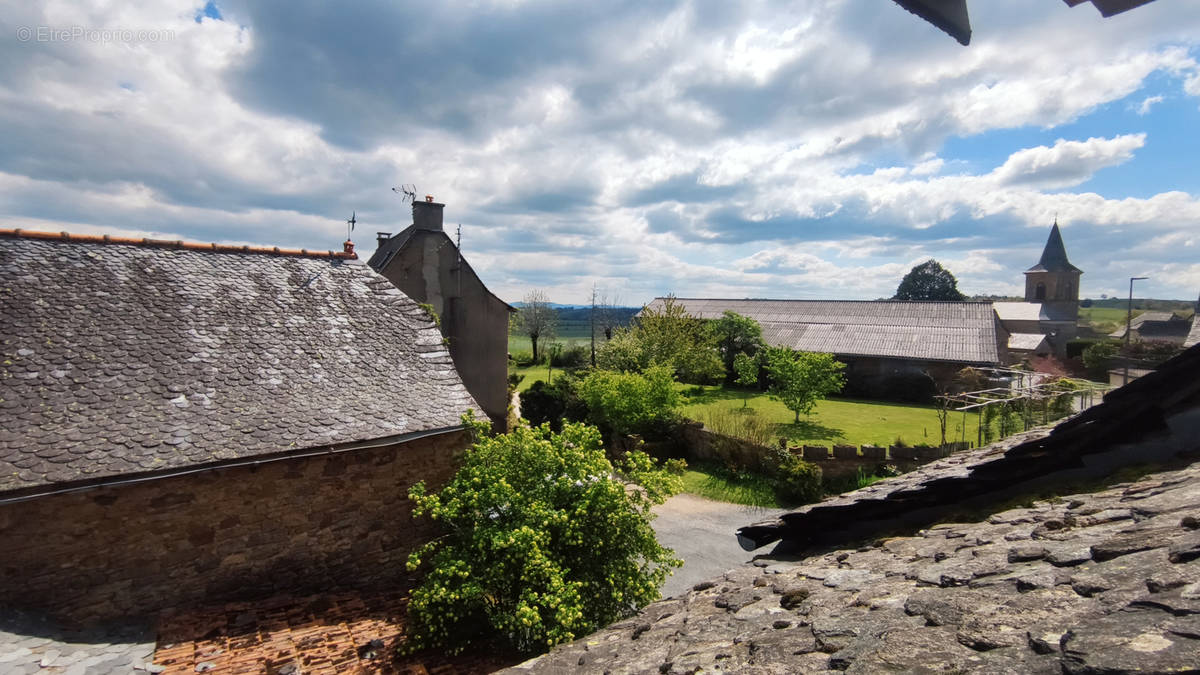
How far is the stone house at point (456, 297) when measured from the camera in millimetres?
18703

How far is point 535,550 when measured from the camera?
718 cm

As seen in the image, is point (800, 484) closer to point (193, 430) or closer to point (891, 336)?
point (193, 430)

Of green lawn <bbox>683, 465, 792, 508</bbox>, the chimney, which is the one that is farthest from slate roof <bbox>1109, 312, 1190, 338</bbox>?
the chimney

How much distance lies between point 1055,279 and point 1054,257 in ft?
9.98

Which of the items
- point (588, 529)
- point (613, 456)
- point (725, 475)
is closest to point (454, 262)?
point (613, 456)

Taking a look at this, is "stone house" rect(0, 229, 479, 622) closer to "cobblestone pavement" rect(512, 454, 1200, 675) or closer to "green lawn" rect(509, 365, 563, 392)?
"cobblestone pavement" rect(512, 454, 1200, 675)

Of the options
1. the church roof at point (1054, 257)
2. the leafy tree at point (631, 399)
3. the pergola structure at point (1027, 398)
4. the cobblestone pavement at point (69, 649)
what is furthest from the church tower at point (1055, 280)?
the cobblestone pavement at point (69, 649)

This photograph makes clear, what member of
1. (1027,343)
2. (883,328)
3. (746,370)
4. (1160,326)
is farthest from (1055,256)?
(746,370)

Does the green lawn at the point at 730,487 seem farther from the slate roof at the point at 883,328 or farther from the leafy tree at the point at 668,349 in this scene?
the slate roof at the point at 883,328

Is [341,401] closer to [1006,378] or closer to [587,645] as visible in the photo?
[587,645]

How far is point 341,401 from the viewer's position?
9945mm

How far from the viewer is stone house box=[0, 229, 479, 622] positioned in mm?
7551

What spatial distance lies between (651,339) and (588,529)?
24.5 metres

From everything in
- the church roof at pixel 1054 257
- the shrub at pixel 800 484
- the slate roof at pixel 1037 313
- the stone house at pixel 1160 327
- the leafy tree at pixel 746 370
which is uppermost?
the church roof at pixel 1054 257
